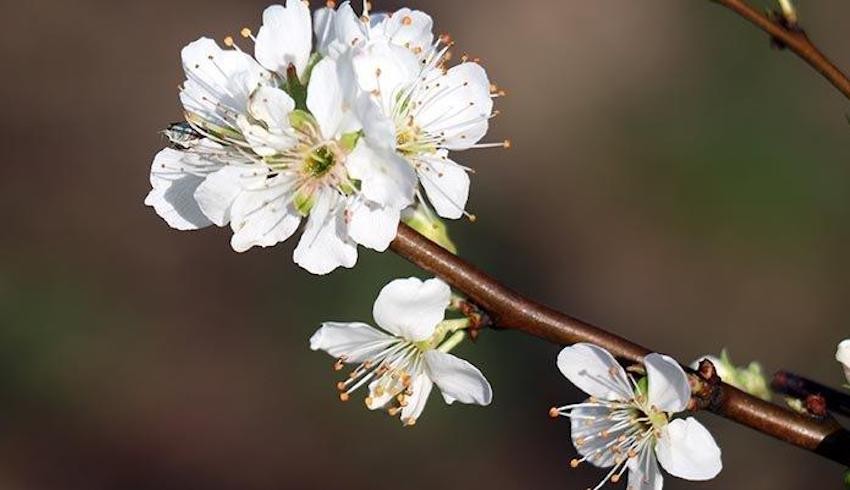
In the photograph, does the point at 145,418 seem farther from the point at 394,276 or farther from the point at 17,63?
the point at 17,63

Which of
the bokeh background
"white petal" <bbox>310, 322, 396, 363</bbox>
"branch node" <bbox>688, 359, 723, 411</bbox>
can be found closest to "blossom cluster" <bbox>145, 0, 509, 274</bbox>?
"white petal" <bbox>310, 322, 396, 363</bbox>

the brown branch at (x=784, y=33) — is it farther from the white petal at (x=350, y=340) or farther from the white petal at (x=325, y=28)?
the white petal at (x=350, y=340)

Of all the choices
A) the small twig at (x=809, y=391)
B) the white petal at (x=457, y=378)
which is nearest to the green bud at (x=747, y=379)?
the small twig at (x=809, y=391)

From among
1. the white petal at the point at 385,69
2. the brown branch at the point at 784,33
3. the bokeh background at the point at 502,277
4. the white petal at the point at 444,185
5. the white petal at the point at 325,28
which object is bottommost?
the bokeh background at the point at 502,277

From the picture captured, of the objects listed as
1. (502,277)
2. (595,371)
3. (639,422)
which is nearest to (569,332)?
(595,371)

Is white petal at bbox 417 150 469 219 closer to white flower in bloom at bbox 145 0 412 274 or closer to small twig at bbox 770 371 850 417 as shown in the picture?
white flower in bloom at bbox 145 0 412 274

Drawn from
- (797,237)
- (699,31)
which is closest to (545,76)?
(699,31)

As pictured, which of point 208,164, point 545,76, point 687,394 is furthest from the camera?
point 545,76
